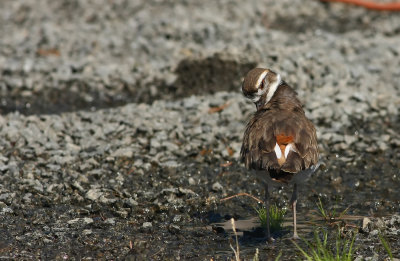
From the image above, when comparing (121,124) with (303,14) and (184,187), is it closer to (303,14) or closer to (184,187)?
(184,187)

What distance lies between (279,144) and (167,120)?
4.18 metres

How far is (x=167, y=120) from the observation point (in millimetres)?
11000

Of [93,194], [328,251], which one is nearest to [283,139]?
[328,251]

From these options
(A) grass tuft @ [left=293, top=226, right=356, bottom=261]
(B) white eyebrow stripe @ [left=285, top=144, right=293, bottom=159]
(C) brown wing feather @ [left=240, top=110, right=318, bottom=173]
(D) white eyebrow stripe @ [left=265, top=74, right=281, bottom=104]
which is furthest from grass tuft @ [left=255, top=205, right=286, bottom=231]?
(D) white eyebrow stripe @ [left=265, top=74, right=281, bottom=104]

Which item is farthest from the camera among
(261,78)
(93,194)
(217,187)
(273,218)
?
(217,187)

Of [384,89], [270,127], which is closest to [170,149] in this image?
[270,127]

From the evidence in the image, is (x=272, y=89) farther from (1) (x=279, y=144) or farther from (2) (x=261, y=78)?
(1) (x=279, y=144)

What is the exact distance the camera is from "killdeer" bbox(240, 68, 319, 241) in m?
6.91

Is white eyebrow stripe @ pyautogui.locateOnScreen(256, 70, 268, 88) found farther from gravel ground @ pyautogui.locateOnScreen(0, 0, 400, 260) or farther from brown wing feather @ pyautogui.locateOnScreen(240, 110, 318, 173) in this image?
gravel ground @ pyautogui.locateOnScreen(0, 0, 400, 260)

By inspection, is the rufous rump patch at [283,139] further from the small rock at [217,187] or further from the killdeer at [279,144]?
the small rock at [217,187]

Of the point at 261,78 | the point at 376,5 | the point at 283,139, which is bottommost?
the point at 283,139

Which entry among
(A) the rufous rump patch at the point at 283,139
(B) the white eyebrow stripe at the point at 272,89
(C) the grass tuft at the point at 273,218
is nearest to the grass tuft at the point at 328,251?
(C) the grass tuft at the point at 273,218

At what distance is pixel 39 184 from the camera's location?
8.94 metres

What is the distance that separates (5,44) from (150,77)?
4.35 meters
